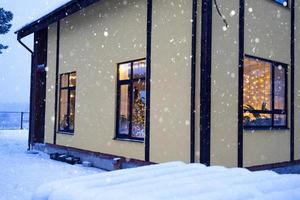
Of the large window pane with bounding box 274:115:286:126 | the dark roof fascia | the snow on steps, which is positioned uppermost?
the dark roof fascia

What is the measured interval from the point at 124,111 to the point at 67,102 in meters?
3.17

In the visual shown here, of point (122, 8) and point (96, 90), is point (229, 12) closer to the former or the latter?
point (122, 8)

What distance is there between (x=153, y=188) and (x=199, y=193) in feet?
0.75

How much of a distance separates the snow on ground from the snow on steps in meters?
4.16

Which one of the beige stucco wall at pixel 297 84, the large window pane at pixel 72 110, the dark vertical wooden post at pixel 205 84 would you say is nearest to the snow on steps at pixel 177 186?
the dark vertical wooden post at pixel 205 84

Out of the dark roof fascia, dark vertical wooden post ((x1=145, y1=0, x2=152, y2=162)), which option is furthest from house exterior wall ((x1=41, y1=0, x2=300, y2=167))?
the dark roof fascia

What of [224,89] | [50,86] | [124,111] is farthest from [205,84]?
[50,86]

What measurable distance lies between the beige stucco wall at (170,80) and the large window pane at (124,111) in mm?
1101

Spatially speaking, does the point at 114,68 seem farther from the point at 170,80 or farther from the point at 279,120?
the point at 279,120

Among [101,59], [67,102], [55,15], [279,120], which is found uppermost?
[55,15]

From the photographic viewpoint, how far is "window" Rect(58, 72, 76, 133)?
1105 centimetres

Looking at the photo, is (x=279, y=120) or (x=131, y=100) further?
(x=131, y=100)

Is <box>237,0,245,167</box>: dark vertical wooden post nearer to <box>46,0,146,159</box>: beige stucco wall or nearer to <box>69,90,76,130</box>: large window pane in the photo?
<box>46,0,146,159</box>: beige stucco wall

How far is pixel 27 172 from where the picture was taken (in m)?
8.49
